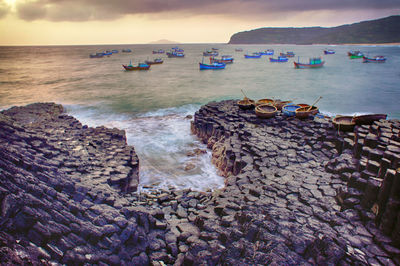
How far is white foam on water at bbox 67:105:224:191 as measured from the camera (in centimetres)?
1114

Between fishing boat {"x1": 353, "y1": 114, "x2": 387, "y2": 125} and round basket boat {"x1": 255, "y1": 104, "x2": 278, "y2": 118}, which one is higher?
fishing boat {"x1": 353, "y1": 114, "x2": 387, "y2": 125}

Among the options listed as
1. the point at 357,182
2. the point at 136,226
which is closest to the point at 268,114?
the point at 357,182

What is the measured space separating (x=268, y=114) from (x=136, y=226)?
1023 cm

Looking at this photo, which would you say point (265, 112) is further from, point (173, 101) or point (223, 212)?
point (173, 101)

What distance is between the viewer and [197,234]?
6191 millimetres

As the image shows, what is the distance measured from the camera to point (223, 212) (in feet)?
21.9

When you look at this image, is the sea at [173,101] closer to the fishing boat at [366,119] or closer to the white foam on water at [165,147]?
the white foam on water at [165,147]

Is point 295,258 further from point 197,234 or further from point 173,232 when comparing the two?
point 173,232

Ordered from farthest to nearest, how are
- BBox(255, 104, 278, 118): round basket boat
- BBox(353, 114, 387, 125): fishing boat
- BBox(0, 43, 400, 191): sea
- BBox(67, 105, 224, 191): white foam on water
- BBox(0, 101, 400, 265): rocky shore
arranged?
BBox(255, 104, 278, 118): round basket boat → BBox(0, 43, 400, 191): sea → BBox(67, 105, 224, 191): white foam on water → BBox(353, 114, 387, 125): fishing boat → BBox(0, 101, 400, 265): rocky shore

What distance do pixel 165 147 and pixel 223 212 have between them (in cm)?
910

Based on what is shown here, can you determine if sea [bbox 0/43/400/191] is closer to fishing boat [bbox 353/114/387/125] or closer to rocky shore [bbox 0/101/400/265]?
rocky shore [bbox 0/101/400/265]

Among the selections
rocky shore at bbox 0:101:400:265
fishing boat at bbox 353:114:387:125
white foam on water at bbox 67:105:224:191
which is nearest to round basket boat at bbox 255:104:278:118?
white foam on water at bbox 67:105:224:191

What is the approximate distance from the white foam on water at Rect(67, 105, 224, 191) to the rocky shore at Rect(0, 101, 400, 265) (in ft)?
5.72

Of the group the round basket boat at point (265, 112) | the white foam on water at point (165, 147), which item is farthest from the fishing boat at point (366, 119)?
the white foam on water at point (165, 147)
